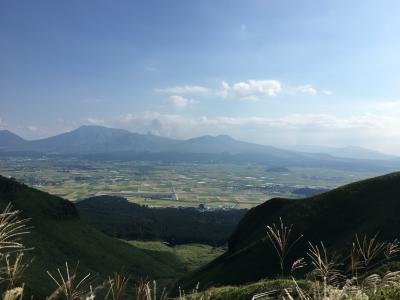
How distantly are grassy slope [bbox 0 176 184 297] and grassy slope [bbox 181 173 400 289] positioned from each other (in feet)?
100

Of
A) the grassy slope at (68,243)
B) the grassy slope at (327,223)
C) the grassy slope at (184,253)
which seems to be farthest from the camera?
the grassy slope at (184,253)

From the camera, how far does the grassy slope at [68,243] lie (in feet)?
348

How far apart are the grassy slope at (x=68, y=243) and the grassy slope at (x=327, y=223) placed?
3050 centimetres

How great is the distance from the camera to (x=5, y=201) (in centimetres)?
11612

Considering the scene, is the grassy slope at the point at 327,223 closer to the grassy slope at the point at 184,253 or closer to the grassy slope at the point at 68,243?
the grassy slope at the point at 68,243

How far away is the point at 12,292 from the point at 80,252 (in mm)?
117523

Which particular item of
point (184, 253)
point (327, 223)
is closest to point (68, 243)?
point (327, 223)

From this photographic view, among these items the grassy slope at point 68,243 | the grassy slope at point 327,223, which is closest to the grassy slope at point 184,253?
the grassy slope at point 68,243

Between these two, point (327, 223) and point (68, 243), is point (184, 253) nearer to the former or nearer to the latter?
point (68, 243)

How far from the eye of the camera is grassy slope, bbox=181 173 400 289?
67062 mm

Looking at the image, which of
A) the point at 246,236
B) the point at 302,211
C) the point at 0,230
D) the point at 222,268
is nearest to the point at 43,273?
the point at 222,268

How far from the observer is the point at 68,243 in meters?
116

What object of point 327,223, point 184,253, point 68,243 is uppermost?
point 327,223

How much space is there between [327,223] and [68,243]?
235ft
